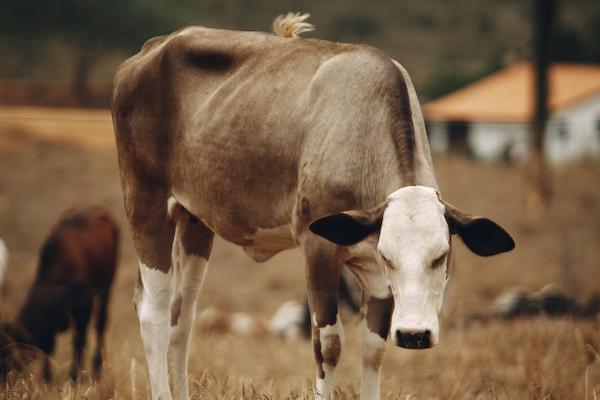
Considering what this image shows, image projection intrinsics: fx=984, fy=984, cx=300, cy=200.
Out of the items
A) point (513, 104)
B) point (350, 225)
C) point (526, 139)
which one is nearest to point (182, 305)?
point (350, 225)

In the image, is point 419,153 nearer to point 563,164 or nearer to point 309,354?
point 309,354

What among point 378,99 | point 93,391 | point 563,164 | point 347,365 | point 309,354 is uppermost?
point 378,99

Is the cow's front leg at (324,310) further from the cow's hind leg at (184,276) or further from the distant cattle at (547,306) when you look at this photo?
the distant cattle at (547,306)

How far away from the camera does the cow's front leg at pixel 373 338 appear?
4.81 metres

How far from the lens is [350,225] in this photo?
419 cm

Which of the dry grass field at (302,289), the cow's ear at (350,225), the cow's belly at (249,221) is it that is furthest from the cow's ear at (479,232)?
the dry grass field at (302,289)

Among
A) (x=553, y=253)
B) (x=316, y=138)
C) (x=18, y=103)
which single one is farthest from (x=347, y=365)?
(x=18, y=103)

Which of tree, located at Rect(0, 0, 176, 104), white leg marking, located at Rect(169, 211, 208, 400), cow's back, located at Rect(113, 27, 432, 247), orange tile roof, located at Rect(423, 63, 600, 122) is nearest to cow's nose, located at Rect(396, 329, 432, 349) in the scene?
cow's back, located at Rect(113, 27, 432, 247)

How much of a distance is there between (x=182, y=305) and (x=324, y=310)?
4.44ft

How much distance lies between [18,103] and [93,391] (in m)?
31.2

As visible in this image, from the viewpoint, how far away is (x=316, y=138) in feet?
15.2

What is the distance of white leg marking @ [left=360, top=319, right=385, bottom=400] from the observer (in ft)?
15.8

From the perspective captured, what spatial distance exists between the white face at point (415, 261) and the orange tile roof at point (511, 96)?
34.5m

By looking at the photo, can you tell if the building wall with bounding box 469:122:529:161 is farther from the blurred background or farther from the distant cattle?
the distant cattle
